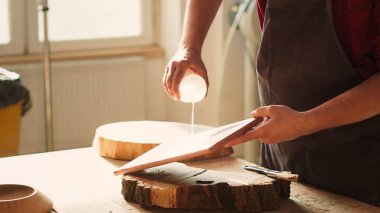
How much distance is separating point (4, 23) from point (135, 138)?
2565 millimetres

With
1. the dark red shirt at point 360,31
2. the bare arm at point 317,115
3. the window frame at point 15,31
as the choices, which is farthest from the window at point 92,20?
the bare arm at point 317,115

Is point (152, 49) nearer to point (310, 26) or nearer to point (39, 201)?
point (310, 26)

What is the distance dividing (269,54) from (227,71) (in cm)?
264

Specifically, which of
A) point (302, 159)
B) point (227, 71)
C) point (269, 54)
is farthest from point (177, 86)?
point (227, 71)

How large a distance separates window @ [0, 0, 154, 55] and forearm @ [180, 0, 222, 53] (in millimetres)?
2086

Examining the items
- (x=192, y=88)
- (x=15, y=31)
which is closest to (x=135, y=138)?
(x=192, y=88)

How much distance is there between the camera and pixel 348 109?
4.99 feet

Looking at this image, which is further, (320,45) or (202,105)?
(202,105)

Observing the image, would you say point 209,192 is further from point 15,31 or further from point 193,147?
point 15,31

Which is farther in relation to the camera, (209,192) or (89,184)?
(89,184)

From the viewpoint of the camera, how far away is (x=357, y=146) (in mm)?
1671

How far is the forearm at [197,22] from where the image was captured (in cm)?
195

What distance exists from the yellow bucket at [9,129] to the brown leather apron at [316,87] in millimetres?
2109

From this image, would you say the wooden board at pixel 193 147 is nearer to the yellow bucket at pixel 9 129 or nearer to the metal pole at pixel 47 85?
the yellow bucket at pixel 9 129
